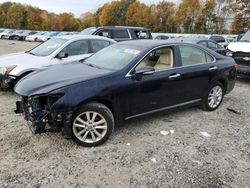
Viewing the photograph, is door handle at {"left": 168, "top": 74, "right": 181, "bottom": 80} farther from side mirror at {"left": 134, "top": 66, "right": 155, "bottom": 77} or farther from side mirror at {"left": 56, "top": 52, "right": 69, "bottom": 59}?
side mirror at {"left": 56, "top": 52, "right": 69, "bottom": 59}

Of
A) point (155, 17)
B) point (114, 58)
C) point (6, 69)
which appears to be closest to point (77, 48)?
point (6, 69)

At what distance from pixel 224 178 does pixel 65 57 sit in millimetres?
4529

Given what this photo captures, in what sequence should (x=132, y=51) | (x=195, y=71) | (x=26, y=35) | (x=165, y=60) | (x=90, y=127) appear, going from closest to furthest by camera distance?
(x=90, y=127), (x=132, y=51), (x=165, y=60), (x=195, y=71), (x=26, y=35)

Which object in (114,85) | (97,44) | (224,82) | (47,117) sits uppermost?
(97,44)

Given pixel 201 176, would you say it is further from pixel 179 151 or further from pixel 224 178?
pixel 179 151

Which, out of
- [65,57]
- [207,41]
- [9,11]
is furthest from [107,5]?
[65,57]

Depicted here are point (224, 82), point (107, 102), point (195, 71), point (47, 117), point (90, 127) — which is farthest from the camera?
point (224, 82)

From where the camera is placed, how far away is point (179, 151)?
3846 millimetres

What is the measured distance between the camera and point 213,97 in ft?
18.1

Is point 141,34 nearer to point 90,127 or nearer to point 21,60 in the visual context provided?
point 21,60

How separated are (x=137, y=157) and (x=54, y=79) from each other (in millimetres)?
1703

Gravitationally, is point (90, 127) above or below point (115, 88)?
below

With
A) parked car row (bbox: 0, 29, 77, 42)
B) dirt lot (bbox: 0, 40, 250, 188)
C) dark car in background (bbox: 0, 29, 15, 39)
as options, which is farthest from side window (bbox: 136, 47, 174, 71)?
dark car in background (bbox: 0, 29, 15, 39)

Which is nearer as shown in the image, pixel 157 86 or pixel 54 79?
pixel 54 79
